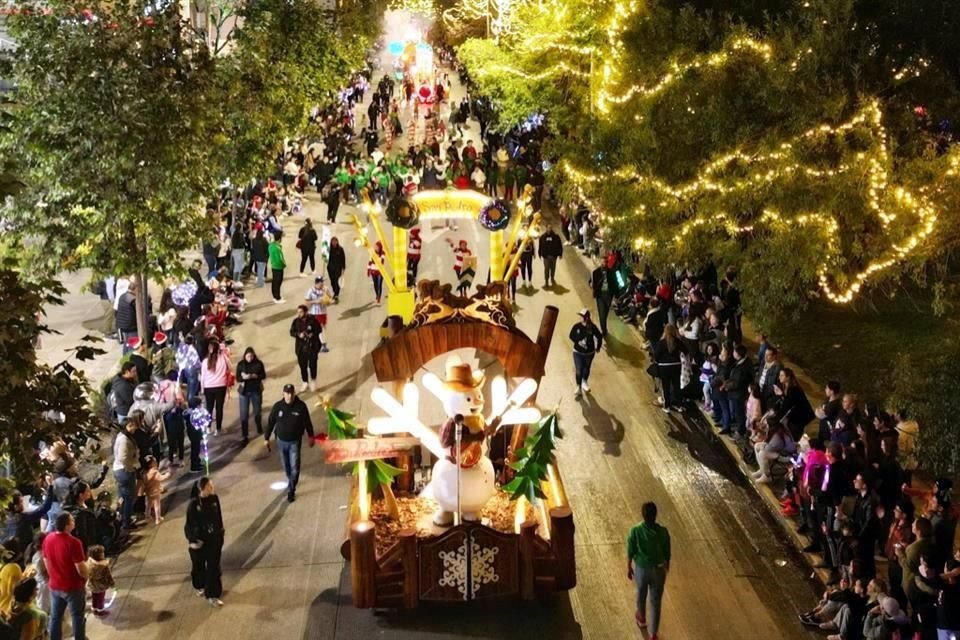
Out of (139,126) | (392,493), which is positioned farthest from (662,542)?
(139,126)

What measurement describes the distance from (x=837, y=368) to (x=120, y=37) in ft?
41.7

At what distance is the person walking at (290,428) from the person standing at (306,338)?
305 cm

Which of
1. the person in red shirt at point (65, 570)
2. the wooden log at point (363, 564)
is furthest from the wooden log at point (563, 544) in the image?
the person in red shirt at point (65, 570)

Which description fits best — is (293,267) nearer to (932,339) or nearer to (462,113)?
(932,339)

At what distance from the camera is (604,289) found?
19312 mm

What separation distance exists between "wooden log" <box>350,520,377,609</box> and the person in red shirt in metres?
2.51

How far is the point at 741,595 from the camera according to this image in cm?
1093

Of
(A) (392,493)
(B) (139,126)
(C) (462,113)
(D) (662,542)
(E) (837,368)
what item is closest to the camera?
(D) (662,542)

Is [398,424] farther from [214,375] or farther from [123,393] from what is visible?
[214,375]

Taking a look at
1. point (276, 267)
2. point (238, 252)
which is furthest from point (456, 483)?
point (238, 252)

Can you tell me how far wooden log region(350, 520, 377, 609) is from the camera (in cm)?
1016

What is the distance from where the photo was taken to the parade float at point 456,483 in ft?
33.7

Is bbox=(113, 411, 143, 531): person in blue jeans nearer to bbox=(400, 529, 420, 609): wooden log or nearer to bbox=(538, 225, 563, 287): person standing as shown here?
bbox=(400, 529, 420, 609): wooden log

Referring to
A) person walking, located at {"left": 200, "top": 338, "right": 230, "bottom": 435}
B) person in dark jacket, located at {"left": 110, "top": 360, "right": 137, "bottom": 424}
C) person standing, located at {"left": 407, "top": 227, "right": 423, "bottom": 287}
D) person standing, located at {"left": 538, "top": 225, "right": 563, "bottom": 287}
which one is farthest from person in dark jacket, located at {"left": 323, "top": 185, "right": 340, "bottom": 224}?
person in dark jacket, located at {"left": 110, "top": 360, "right": 137, "bottom": 424}
